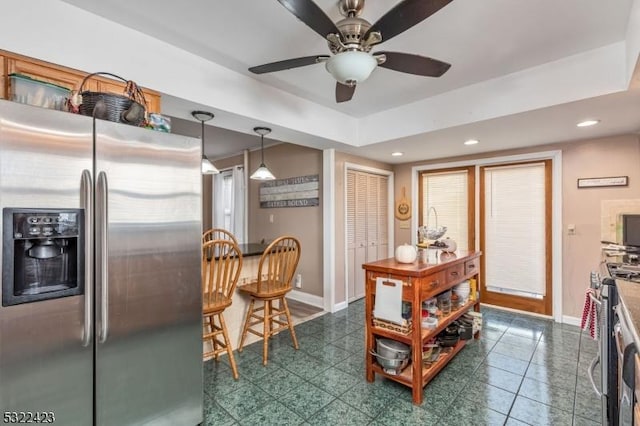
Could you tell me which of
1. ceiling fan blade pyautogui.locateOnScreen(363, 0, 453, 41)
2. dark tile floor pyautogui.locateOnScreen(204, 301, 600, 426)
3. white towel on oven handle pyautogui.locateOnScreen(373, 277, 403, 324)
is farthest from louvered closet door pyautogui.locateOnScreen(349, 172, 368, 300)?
ceiling fan blade pyautogui.locateOnScreen(363, 0, 453, 41)

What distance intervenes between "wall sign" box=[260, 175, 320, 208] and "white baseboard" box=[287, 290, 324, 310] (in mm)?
1308

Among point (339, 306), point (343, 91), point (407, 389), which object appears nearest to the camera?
point (343, 91)

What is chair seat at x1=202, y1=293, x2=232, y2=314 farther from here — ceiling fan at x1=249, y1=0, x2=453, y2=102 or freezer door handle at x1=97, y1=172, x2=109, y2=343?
ceiling fan at x1=249, y1=0, x2=453, y2=102

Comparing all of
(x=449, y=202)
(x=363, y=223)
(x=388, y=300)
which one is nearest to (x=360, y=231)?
(x=363, y=223)

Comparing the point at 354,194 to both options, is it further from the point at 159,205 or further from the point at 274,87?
the point at 159,205

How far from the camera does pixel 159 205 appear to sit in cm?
161

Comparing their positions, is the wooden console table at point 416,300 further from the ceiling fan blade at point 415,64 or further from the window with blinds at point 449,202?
the window with blinds at point 449,202

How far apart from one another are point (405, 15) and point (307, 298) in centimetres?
373

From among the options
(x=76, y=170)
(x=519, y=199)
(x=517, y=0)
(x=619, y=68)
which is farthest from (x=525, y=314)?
(x=76, y=170)

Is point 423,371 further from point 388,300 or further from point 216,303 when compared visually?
point 216,303

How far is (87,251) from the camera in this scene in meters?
1.39

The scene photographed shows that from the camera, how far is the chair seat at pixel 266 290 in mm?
2680

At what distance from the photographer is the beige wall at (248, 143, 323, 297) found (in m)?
4.29

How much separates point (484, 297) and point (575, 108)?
2663 mm
